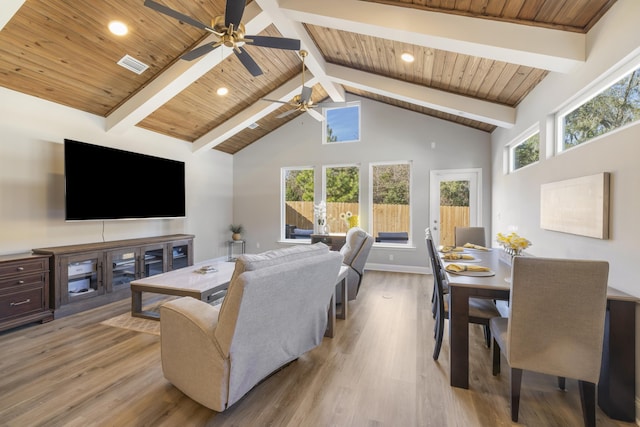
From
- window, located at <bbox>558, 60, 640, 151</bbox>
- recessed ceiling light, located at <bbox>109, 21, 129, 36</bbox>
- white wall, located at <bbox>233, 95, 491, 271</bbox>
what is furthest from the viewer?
white wall, located at <bbox>233, 95, 491, 271</bbox>

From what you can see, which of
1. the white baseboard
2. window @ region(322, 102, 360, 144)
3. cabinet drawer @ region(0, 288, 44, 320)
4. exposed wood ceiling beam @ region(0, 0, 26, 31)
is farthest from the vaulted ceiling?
the white baseboard

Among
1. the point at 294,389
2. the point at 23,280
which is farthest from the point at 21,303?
the point at 294,389

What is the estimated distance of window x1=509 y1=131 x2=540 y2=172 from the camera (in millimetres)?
3467

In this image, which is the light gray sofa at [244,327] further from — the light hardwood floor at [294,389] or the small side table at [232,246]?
the small side table at [232,246]

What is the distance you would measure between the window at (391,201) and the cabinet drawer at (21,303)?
204 inches

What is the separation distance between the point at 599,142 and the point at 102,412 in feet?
12.8

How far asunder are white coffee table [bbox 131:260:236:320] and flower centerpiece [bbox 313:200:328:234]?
2.57 meters

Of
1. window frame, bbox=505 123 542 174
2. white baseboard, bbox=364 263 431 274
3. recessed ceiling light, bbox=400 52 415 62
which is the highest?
recessed ceiling light, bbox=400 52 415 62

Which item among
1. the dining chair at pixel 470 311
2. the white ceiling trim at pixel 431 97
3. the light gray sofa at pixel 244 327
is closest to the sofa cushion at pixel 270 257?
the light gray sofa at pixel 244 327

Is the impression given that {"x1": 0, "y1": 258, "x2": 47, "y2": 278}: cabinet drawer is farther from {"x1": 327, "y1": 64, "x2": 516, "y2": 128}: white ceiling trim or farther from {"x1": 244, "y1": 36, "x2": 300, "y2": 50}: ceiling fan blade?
{"x1": 327, "y1": 64, "x2": 516, "y2": 128}: white ceiling trim

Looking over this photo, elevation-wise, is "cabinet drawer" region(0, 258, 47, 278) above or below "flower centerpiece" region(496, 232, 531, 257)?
below

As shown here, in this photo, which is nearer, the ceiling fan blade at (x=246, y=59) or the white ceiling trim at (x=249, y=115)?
the ceiling fan blade at (x=246, y=59)

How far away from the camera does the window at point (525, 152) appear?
3.47 m

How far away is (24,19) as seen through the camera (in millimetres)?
2777
